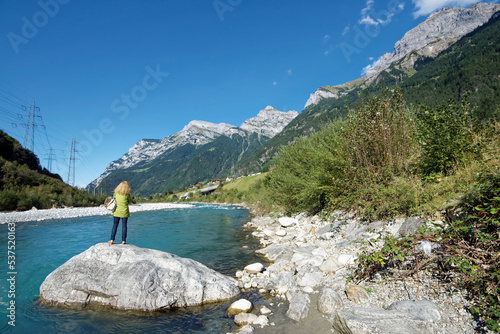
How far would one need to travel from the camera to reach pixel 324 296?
6.58 metres

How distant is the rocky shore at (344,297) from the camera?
4.70 m

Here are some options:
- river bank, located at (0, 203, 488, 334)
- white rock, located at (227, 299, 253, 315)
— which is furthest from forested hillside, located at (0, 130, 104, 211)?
white rock, located at (227, 299, 253, 315)

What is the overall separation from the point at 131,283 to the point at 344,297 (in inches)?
252

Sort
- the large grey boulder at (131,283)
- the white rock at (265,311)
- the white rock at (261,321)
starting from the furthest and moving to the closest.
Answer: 1. the large grey boulder at (131,283)
2. the white rock at (265,311)
3. the white rock at (261,321)

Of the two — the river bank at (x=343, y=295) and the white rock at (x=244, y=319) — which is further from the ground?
the river bank at (x=343, y=295)

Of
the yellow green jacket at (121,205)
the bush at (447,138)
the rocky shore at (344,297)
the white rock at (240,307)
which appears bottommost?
the white rock at (240,307)

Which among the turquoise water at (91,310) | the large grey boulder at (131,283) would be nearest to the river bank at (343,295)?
the turquoise water at (91,310)

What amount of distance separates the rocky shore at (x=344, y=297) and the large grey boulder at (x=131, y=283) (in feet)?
5.61

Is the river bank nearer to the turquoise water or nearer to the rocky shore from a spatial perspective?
the rocky shore

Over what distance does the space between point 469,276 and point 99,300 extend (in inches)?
391

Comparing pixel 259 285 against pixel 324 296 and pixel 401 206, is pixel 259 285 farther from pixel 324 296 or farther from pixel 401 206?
pixel 401 206

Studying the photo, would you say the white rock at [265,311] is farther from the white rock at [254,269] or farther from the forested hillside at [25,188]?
the forested hillside at [25,188]

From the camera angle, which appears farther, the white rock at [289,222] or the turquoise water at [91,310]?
the white rock at [289,222]

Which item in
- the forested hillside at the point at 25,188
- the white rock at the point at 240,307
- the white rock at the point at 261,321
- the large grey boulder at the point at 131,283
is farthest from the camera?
the forested hillside at the point at 25,188
